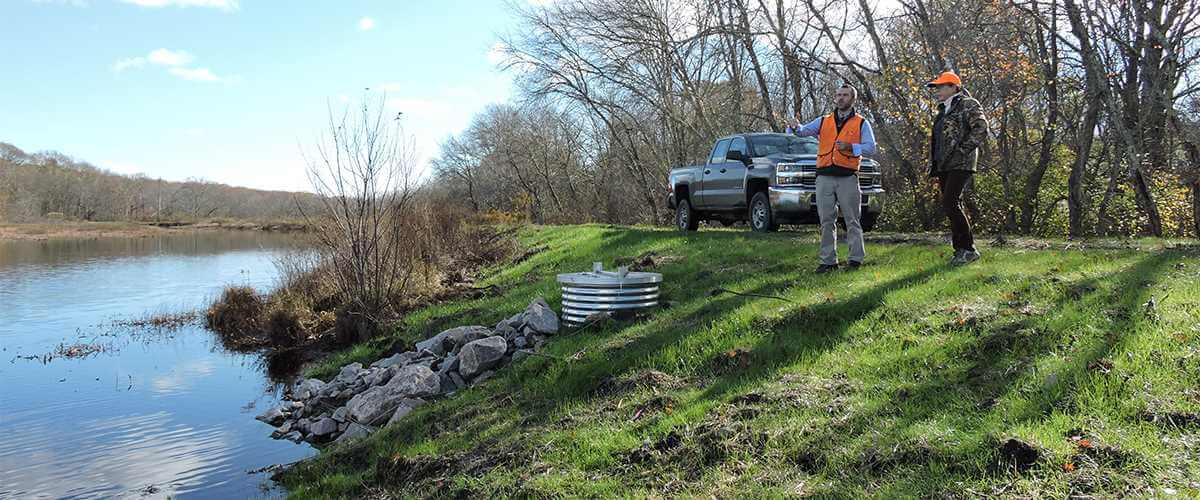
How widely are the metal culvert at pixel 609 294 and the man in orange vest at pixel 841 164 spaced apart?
1856 mm

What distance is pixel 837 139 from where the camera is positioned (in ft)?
27.5

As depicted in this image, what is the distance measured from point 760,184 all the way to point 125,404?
10.2 m

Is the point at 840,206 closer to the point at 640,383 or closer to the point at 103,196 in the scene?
the point at 640,383

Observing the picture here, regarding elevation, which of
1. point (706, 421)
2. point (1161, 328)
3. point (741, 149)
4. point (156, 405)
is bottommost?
point (156, 405)

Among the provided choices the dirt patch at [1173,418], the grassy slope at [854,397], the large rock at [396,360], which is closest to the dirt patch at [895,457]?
the grassy slope at [854,397]

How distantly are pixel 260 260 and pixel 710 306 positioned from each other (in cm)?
3227

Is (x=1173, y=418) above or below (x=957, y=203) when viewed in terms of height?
below

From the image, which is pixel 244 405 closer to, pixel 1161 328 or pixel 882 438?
pixel 882 438

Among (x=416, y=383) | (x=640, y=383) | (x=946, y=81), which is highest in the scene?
(x=946, y=81)

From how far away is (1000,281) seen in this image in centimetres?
743

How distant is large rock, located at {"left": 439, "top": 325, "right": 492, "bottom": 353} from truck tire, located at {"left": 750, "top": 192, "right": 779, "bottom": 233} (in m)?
5.76

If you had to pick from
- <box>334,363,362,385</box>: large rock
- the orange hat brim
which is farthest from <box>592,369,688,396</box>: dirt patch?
<box>334,363,362,385</box>: large rock

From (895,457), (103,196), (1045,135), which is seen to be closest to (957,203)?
(895,457)

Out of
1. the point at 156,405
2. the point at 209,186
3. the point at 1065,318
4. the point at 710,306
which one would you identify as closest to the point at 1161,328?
the point at 1065,318
